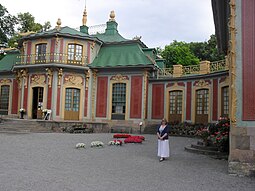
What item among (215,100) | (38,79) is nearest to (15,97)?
(38,79)

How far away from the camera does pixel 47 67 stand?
68.3ft

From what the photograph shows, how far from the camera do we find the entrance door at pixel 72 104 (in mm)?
21219

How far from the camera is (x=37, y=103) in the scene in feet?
72.5

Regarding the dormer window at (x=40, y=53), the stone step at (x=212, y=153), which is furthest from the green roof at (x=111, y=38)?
the stone step at (x=212, y=153)

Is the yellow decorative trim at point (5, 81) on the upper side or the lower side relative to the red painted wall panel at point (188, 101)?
upper

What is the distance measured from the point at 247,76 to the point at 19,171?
558 centimetres

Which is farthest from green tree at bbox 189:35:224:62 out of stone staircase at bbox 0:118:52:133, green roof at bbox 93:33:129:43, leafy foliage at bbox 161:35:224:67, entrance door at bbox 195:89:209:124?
stone staircase at bbox 0:118:52:133

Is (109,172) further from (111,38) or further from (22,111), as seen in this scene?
(111,38)

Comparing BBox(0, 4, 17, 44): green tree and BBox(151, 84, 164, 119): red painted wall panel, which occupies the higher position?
BBox(0, 4, 17, 44): green tree

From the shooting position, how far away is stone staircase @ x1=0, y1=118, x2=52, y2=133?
56.5ft

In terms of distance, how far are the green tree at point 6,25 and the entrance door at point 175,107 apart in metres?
20.6

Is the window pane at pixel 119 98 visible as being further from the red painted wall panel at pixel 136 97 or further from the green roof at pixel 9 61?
the green roof at pixel 9 61

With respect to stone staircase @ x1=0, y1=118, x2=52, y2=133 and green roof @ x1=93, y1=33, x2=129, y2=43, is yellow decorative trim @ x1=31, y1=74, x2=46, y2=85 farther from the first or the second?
green roof @ x1=93, y1=33, x2=129, y2=43

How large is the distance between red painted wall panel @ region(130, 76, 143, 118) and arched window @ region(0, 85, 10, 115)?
34.8 feet
